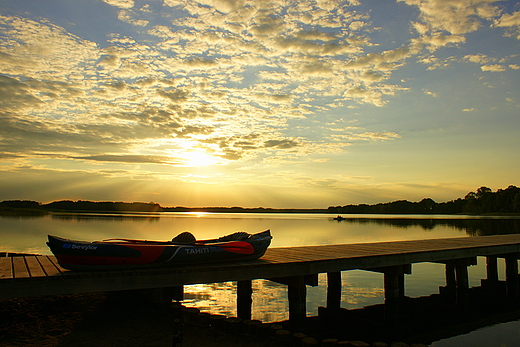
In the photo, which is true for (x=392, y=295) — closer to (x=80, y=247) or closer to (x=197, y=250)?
(x=197, y=250)

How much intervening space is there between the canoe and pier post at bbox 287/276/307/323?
5.16 ft

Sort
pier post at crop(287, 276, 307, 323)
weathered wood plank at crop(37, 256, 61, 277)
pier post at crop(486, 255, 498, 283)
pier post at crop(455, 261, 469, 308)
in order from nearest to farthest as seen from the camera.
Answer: weathered wood plank at crop(37, 256, 61, 277) < pier post at crop(287, 276, 307, 323) < pier post at crop(455, 261, 469, 308) < pier post at crop(486, 255, 498, 283)

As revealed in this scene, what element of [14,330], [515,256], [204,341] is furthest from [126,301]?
[515,256]

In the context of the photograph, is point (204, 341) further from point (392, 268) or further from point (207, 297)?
point (392, 268)

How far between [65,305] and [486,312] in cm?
1616

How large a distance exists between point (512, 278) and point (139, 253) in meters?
18.0

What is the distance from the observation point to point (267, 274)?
10469 mm

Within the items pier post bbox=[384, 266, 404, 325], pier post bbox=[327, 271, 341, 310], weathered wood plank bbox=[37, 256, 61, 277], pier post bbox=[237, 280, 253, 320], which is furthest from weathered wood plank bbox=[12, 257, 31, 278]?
pier post bbox=[384, 266, 404, 325]

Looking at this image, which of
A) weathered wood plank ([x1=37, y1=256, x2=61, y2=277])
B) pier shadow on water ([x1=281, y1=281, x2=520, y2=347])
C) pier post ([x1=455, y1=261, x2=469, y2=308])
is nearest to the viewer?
weathered wood plank ([x1=37, y1=256, x2=61, y2=277])

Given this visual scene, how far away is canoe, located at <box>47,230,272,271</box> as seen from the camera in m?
8.38

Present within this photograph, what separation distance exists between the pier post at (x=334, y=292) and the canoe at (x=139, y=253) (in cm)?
520

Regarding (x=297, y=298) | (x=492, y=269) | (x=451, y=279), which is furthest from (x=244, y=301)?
(x=492, y=269)

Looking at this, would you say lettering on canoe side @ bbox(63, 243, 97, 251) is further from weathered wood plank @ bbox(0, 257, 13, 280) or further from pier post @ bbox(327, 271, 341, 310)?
pier post @ bbox(327, 271, 341, 310)

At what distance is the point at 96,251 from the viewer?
8539 millimetres
